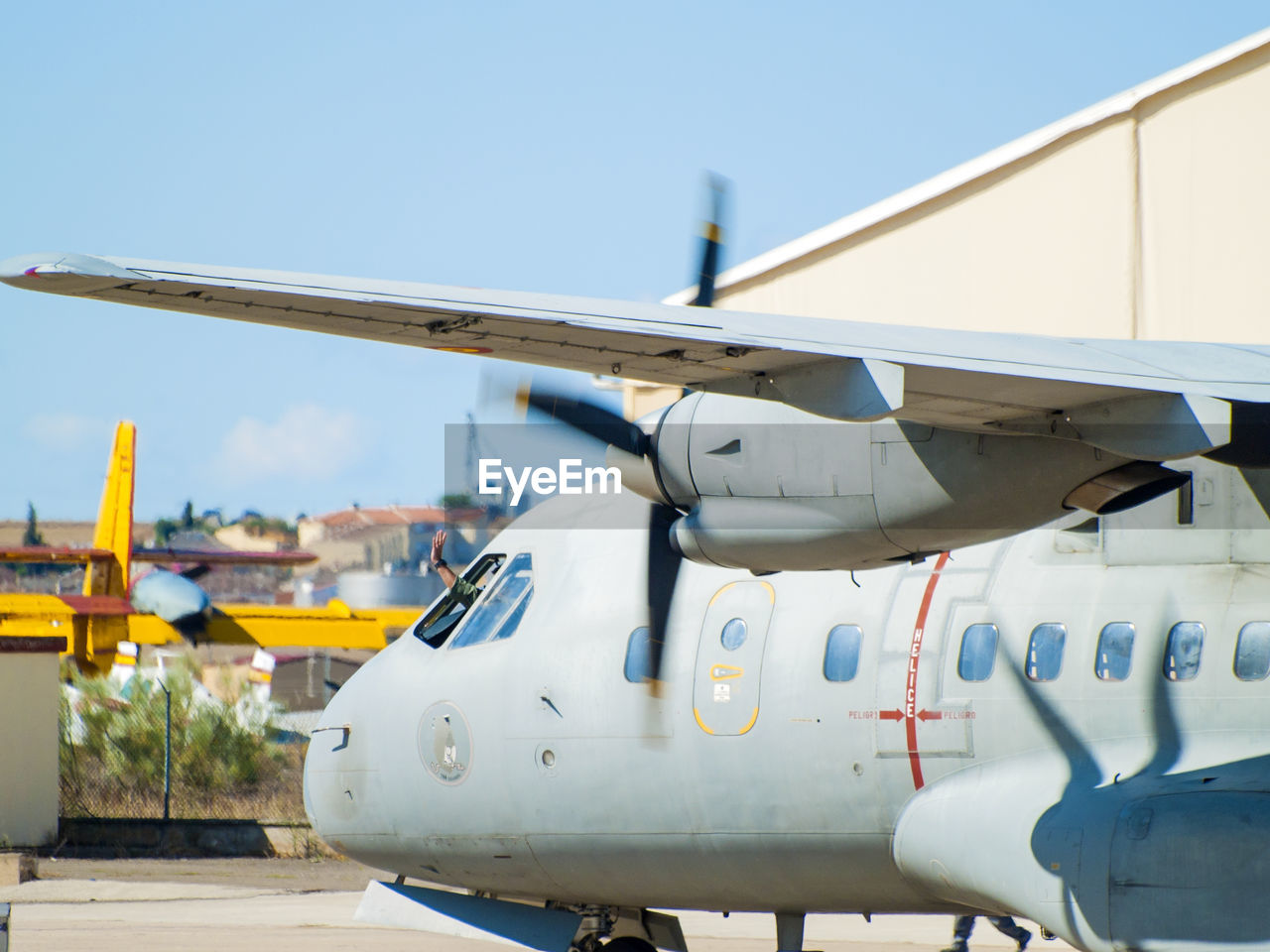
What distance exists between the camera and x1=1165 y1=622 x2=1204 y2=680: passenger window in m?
7.33

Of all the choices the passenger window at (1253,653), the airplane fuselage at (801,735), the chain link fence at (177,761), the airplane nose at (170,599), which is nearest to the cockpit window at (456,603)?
the airplane fuselage at (801,735)

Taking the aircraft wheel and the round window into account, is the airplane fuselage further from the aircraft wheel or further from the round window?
the aircraft wheel

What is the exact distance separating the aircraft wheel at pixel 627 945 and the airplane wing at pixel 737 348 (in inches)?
209

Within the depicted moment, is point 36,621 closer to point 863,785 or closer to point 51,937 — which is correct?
point 51,937

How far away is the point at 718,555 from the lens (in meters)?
6.38

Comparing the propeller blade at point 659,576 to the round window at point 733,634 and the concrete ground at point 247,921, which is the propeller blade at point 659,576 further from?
the concrete ground at point 247,921

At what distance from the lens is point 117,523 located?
32.7 meters

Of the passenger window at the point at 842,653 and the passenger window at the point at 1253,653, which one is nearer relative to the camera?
the passenger window at the point at 1253,653

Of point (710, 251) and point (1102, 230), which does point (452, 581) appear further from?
point (1102, 230)

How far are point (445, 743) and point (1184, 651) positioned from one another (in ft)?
14.4

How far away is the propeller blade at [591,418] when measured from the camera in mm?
6754

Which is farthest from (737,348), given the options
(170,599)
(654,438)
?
(170,599)

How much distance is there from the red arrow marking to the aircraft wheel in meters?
2.55

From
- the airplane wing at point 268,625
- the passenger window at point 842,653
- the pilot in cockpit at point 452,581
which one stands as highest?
the pilot in cockpit at point 452,581
